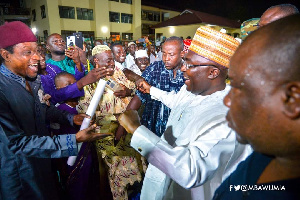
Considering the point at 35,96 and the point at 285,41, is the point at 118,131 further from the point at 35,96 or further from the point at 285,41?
the point at 285,41

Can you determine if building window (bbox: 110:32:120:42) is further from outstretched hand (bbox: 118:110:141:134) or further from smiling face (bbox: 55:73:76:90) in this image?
outstretched hand (bbox: 118:110:141:134)

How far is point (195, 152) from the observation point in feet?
3.78

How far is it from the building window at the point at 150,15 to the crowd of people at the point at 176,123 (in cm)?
3688

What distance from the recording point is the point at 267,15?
2686 millimetres

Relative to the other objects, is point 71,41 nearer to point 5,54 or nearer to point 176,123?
point 5,54

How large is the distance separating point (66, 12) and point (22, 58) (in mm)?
28684

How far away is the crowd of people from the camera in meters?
0.72

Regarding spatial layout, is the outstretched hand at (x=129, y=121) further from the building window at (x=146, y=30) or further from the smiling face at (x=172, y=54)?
the building window at (x=146, y=30)

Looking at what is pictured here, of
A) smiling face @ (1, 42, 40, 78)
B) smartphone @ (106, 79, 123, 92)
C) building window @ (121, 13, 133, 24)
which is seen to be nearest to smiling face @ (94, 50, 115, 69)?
smartphone @ (106, 79, 123, 92)

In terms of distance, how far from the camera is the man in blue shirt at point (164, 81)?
3113mm

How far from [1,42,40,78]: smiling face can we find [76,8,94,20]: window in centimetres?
2903

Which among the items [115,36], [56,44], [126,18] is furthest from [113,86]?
[126,18]

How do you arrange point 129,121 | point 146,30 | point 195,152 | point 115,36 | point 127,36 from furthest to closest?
1. point 146,30
2. point 127,36
3. point 115,36
4. point 129,121
5. point 195,152

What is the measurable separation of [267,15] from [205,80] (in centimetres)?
200
